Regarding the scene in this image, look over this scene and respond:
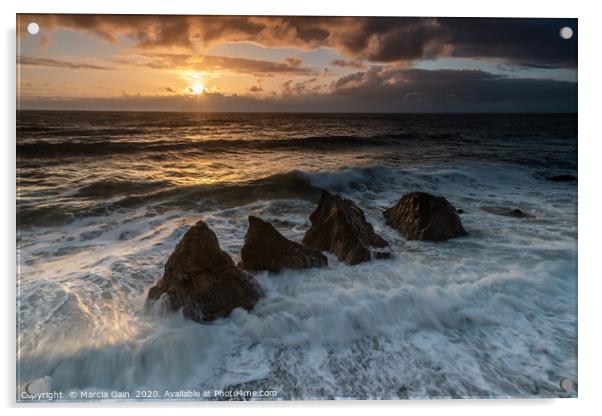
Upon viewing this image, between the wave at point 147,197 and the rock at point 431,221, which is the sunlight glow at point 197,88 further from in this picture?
the rock at point 431,221

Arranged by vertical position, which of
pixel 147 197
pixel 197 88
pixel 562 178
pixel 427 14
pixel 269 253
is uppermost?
pixel 427 14

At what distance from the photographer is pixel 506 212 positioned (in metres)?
5.23

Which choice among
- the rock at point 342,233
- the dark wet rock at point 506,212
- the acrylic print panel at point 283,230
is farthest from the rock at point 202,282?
the dark wet rock at point 506,212

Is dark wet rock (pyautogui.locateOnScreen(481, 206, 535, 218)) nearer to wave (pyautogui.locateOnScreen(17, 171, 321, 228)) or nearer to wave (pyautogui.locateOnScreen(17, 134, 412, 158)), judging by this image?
wave (pyautogui.locateOnScreen(17, 134, 412, 158))

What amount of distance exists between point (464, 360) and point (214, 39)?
132 inches

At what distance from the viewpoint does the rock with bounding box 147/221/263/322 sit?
315cm

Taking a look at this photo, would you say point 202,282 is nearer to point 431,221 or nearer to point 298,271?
point 298,271

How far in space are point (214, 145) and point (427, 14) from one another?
3.34 m

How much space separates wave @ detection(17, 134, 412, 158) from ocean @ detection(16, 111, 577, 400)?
0.13 feet

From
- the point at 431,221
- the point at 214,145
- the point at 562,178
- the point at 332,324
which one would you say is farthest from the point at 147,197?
the point at 562,178

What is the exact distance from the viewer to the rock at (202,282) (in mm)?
3154

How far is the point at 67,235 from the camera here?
14.5 feet

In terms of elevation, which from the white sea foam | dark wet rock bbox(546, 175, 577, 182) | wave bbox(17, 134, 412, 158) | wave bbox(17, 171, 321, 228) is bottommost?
the white sea foam

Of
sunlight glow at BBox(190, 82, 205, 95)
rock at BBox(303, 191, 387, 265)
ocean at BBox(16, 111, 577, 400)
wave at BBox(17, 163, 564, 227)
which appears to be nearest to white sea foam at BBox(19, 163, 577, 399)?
ocean at BBox(16, 111, 577, 400)
